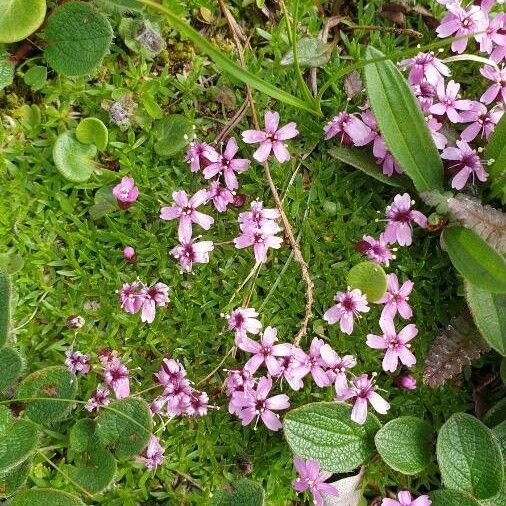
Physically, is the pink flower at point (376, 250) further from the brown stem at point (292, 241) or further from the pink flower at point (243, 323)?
the pink flower at point (243, 323)

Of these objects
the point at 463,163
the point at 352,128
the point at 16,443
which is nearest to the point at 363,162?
the point at 352,128

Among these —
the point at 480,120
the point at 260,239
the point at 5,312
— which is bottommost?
the point at 5,312

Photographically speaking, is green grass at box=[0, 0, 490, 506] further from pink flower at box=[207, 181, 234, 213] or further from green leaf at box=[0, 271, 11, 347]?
green leaf at box=[0, 271, 11, 347]

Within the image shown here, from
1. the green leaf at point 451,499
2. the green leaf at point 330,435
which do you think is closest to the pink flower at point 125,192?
the green leaf at point 330,435

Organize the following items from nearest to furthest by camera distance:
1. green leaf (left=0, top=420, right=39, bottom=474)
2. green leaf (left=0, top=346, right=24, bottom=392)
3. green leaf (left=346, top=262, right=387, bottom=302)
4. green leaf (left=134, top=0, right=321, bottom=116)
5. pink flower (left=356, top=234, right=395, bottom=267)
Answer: green leaf (left=134, top=0, right=321, bottom=116)
green leaf (left=0, top=420, right=39, bottom=474)
green leaf (left=0, top=346, right=24, bottom=392)
green leaf (left=346, top=262, right=387, bottom=302)
pink flower (left=356, top=234, right=395, bottom=267)

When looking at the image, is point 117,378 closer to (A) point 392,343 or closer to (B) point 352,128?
(A) point 392,343

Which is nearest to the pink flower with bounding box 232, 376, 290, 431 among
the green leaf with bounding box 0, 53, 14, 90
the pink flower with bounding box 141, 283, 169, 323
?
the pink flower with bounding box 141, 283, 169, 323

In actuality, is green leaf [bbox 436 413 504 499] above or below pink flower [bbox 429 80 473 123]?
below
